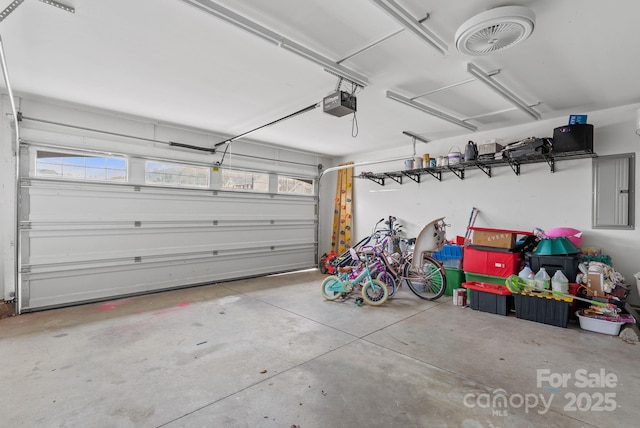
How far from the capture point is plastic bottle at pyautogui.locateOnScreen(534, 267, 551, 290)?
11.2 ft

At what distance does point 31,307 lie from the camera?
12.1ft

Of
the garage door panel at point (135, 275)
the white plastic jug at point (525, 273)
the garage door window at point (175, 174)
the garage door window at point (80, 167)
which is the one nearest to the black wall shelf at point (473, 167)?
the white plastic jug at point (525, 273)

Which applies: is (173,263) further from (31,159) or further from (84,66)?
(84,66)

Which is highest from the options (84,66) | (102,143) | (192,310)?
(84,66)

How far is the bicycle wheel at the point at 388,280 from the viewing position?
4.27 meters

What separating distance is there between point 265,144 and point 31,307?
4.28 metres

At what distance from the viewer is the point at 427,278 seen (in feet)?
14.9

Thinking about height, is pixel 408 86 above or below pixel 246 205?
above

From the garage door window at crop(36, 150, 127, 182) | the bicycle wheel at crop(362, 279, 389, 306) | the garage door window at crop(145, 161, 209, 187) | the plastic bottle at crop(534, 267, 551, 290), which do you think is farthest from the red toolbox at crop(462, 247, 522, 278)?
the garage door window at crop(36, 150, 127, 182)

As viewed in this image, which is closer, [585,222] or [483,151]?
[585,222]

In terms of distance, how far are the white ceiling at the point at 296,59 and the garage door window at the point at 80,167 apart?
76 centimetres

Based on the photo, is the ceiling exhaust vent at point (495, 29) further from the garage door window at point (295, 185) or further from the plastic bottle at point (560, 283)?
the garage door window at point (295, 185)

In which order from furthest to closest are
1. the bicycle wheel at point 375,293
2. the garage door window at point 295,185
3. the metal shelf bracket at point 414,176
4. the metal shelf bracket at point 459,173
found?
the garage door window at point 295,185 → the metal shelf bracket at point 414,176 → the metal shelf bracket at point 459,173 → the bicycle wheel at point 375,293

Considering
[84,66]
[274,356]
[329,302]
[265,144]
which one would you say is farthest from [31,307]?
[265,144]
